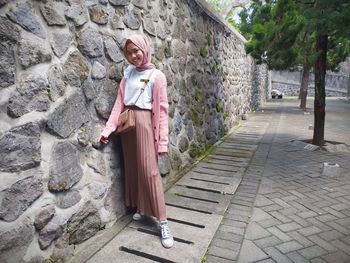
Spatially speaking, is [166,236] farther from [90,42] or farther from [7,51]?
[7,51]

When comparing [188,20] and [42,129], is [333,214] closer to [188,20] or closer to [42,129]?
[42,129]

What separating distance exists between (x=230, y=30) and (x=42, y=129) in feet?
23.6

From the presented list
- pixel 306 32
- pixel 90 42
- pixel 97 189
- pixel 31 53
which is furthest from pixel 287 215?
pixel 306 32

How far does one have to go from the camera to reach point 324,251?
2.65m

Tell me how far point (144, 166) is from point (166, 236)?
63cm

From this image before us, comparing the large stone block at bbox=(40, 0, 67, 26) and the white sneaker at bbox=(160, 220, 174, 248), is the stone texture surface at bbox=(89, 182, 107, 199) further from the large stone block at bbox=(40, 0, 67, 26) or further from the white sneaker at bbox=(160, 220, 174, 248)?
the large stone block at bbox=(40, 0, 67, 26)

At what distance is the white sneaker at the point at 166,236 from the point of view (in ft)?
8.74

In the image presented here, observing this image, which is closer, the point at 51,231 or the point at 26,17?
the point at 26,17

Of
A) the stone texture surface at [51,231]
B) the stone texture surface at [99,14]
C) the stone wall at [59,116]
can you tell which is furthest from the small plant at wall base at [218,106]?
the stone texture surface at [51,231]

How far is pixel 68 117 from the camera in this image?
94.2 inches

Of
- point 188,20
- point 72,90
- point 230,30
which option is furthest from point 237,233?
point 230,30

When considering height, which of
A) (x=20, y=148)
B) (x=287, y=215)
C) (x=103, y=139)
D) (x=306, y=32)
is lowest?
(x=287, y=215)

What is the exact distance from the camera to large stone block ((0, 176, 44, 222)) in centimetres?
192

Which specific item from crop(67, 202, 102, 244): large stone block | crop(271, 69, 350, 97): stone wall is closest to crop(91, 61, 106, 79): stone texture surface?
crop(67, 202, 102, 244): large stone block
